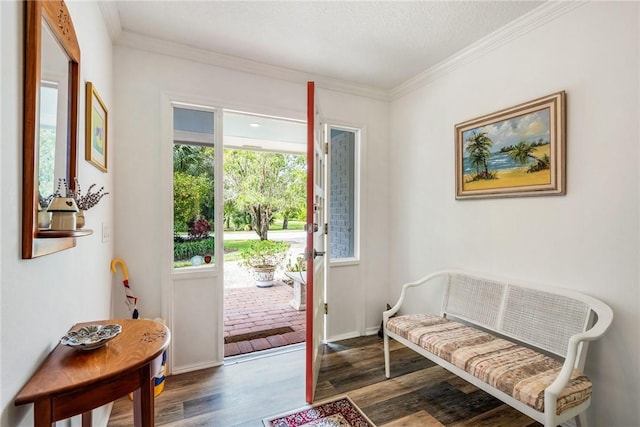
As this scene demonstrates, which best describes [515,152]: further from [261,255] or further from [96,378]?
[261,255]

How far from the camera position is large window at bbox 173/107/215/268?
244 centimetres

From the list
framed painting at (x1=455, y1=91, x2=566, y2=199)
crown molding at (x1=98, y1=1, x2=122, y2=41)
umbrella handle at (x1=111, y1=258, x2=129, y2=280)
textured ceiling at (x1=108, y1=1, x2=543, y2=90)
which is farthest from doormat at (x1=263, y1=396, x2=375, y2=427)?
crown molding at (x1=98, y1=1, x2=122, y2=41)

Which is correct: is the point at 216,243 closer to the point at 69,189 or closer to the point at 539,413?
the point at 69,189

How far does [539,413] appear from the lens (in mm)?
1355

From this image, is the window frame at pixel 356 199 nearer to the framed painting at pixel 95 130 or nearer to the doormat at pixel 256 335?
the doormat at pixel 256 335

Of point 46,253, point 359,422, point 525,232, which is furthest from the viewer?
point 525,232

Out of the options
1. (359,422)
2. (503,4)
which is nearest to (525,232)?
(503,4)

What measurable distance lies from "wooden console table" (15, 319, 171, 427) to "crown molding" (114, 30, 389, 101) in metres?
2.08

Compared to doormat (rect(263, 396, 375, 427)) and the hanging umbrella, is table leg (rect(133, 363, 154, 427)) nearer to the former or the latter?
doormat (rect(263, 396, 375, 427))

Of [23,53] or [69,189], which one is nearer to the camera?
[23,53]

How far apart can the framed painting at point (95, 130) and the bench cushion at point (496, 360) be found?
2193 mm

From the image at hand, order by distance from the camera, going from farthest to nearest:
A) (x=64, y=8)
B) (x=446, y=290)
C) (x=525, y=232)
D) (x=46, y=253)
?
1. (x=446, y=290)
2. (x=525, y=232)
3. (x=64, y=8)
4. (x=46, y=253)

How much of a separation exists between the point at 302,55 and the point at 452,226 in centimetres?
191

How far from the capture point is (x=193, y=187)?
2.48 m
